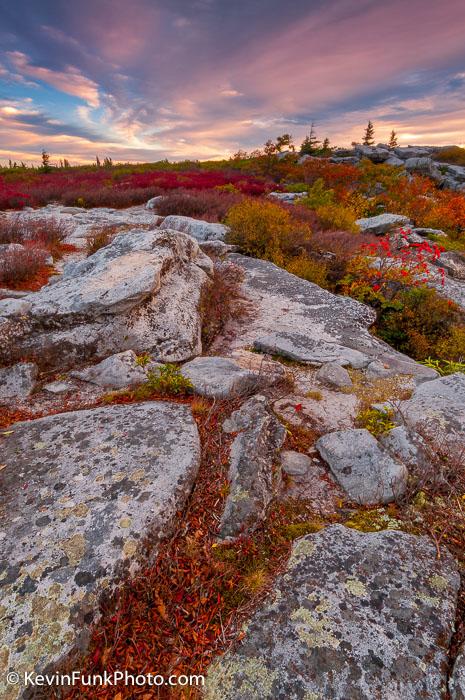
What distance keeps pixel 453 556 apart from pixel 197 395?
2.56 meters

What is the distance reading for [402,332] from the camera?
702cm

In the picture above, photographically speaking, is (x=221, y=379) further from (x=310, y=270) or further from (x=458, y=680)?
(x=310, y=270)

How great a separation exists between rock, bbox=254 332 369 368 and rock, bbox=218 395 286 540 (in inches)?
64.0

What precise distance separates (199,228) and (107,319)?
663 cm

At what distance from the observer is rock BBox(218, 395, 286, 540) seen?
2625mm

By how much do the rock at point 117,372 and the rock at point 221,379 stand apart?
0.53 meters

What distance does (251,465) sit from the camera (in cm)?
296

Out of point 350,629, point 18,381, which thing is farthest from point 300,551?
point 18,381

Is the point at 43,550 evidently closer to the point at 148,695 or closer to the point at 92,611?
the point at 92,611

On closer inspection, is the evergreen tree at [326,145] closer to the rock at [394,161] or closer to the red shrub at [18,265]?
the rock at [394,161]

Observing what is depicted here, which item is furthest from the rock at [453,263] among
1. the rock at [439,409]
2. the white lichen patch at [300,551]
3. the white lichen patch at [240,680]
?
the white lichen patch at [240,680]

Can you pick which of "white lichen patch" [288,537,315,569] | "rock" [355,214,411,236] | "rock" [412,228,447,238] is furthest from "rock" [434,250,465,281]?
"white lichen patch" [288,537,315,569]

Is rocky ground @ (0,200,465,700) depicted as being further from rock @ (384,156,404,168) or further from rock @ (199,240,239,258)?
rock @ (384,156,404,168)

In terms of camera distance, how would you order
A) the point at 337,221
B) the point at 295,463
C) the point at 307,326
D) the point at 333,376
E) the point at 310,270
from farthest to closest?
the point at 337,221
the point at 310,270
the point at 307,326
the point at 333,376
the point at 295,463
